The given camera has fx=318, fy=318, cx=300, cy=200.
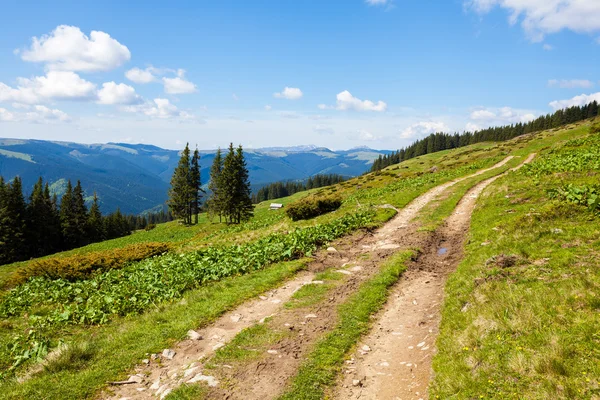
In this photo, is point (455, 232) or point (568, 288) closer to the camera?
point (568, 288)

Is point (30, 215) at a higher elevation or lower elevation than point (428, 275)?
lower

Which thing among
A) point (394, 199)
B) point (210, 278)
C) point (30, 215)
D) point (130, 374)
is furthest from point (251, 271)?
point (30, 215)

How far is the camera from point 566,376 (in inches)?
218

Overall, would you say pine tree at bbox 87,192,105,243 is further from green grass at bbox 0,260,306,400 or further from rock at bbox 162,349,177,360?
rock at bbox 162,349,177,360

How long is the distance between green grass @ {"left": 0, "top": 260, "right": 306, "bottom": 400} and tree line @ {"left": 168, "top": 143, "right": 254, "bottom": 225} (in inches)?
1866

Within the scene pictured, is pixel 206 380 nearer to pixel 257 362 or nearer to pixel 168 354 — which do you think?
pixel 257 362

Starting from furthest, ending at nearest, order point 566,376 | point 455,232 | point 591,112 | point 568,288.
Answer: point 591,112
point 455,232
point 568,288
point 566,376

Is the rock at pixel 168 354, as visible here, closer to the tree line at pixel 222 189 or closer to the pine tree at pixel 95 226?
the tree line at pixel 222 189

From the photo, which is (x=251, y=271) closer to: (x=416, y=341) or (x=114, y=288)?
(x=114, y=288)

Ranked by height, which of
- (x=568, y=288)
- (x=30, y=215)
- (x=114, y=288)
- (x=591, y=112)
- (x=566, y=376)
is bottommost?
(x=30, y=215)

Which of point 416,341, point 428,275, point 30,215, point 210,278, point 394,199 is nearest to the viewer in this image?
point 416,341

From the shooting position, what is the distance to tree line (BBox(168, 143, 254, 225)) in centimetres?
6131

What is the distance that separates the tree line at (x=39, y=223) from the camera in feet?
203

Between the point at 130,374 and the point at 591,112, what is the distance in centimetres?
23337
